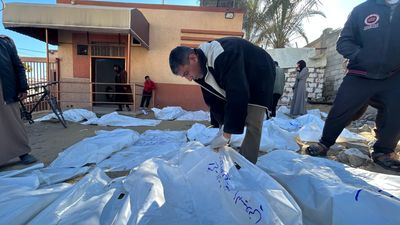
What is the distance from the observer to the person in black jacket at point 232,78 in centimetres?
177

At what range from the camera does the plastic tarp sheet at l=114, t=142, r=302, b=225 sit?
121cm

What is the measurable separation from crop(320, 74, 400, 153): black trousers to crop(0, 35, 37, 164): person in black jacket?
3.17 metres

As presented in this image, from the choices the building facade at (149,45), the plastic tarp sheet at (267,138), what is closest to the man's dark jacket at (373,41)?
the plastic tarp sheet at (267,138)

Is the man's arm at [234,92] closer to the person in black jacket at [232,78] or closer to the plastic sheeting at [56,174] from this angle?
the person in black jacket at [232,78]

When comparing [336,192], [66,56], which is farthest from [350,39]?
[66,56]

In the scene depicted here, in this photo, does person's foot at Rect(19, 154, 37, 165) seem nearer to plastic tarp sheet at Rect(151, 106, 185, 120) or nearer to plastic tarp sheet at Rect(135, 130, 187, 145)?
plastic tarp sheet at Rect(135, 130, 187, 145)

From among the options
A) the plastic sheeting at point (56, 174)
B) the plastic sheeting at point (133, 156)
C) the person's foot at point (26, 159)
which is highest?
the plastic sheeting at point (56, 174)

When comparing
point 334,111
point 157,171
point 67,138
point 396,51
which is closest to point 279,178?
point 157,171

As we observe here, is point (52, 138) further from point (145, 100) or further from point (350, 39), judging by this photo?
point (145, 100)

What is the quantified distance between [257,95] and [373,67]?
4.28 ft

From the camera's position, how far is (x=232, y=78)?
1.78m

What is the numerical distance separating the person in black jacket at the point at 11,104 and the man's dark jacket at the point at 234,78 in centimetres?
209

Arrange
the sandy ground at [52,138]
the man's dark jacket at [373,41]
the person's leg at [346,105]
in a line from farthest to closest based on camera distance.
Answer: the sandy ground at [52,138] → the person's leg at [346,105] → the man's dark jacket at [373,41]

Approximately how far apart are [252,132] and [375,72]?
135 centimetres
